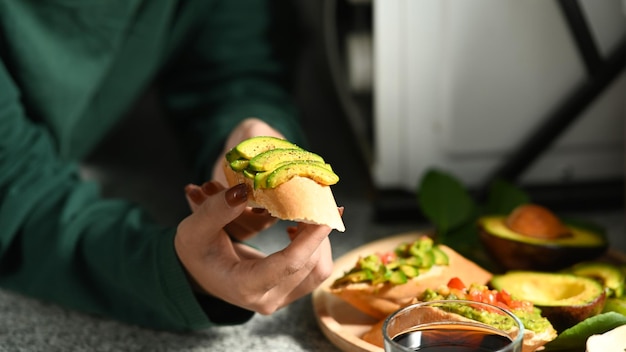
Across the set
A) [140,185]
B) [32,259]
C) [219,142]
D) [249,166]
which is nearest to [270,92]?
[219,142]

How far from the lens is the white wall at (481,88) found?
2.99ft

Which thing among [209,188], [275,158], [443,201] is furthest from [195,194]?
[443,201]

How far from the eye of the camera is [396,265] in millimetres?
704

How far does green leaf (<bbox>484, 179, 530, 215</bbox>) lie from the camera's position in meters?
0.90

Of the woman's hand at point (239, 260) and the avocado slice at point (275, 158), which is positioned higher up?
the avocado slice at point (275, 158)

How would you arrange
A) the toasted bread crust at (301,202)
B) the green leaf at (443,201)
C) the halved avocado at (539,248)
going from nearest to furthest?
the toasted bread crust at (301,202), the halved avocado at (539,248), the green leaf at (443,201)

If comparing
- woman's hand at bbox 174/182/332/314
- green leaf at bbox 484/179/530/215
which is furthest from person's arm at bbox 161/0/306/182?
woman's hand at bbox 174/182/332/314

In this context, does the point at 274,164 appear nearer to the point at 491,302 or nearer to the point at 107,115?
the point at 491,302

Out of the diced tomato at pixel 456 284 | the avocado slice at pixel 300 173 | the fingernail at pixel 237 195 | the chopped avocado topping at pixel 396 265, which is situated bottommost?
the diced tomato at pixel 456 284

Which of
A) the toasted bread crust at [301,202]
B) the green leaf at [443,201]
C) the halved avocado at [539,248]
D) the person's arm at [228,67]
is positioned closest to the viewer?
the toasted bread crust at [301,202]

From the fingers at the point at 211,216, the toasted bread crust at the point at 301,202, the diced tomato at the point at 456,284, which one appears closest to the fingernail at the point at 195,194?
the fingers at the point at 211,216

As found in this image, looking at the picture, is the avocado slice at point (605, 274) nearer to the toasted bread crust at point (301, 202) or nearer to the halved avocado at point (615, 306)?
the halved avocado at point (615, 306)

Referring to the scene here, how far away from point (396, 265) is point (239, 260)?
0.14 metres

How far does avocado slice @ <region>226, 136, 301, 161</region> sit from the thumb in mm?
23
